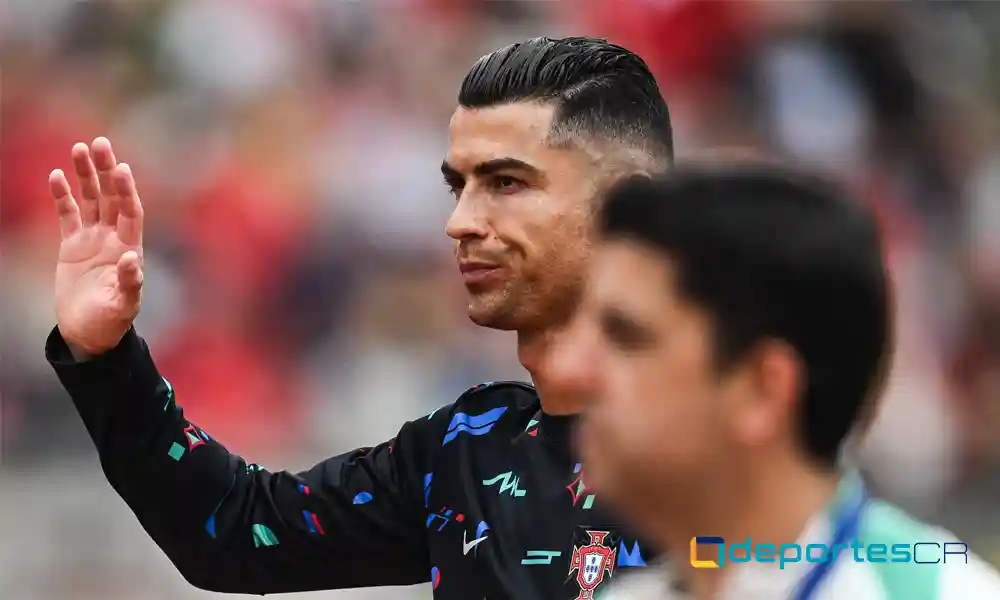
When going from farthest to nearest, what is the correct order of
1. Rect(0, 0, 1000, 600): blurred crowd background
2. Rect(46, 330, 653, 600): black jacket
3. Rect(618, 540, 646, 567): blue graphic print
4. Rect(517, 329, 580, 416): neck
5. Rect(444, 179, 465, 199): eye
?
Rect(0, 0, 1000, 600): blurred crowd background < Rect(444, 179, 465, 199): eye < Rect(517, 329, 580, 416): neck < Rect(46, 330, 653, 600): black jacket < Rect(618, 540, 646, 567): blue graphic print

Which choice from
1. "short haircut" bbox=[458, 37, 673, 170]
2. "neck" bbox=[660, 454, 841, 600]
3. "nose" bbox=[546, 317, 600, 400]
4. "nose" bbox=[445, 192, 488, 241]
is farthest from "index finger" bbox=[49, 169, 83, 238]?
"neck" bbox=[660, 454, 841, 600]

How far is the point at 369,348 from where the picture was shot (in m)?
6.32

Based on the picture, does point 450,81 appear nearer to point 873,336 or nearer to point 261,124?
point 261,124

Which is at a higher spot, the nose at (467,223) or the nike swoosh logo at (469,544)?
the nose at (467,223)

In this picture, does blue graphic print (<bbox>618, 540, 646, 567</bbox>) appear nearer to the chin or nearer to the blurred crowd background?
the chin

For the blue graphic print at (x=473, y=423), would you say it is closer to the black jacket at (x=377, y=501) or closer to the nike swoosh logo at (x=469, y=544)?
the black jacket at (x=377, y=501)

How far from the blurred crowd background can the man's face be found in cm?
357

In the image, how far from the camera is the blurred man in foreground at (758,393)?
1.33 m

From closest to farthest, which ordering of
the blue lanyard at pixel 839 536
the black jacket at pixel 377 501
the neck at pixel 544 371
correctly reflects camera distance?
the blue lanyard at pixel 839 536 < the black jacket at pixel 377 501 < the neck at pixel 544 371

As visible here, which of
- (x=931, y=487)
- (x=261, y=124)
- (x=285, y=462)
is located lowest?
(x=931, y=487)

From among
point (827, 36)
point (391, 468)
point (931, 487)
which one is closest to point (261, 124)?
point (827, 36)

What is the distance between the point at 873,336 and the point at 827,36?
5.56 metres

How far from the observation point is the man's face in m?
2.53

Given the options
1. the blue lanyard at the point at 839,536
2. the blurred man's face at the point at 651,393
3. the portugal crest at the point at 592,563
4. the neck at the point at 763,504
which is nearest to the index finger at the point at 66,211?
the portugal crest at the point at 592,563
